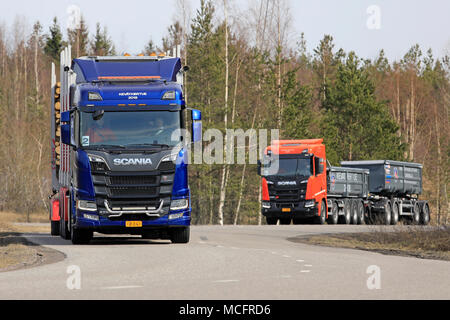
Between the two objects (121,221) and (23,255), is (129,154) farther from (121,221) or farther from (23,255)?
(23,255)

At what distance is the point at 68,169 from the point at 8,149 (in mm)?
39273

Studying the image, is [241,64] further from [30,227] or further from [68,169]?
[68,169]

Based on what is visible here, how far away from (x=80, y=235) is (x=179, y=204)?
290cm

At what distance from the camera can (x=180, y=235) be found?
23031 millimetres

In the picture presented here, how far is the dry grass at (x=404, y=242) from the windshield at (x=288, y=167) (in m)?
11.5

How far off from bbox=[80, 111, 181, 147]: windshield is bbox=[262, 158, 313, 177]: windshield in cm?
1922

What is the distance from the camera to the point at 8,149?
61.0 meters

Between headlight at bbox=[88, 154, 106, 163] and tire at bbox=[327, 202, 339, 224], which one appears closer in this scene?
headlight at bbox=[88, 154, 106, 163]

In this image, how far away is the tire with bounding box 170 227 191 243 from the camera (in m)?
22.9

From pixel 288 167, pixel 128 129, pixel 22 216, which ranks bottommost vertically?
pixel 22 216

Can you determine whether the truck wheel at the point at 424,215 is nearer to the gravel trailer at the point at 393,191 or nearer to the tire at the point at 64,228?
the gravel trailer at the point at 393,191

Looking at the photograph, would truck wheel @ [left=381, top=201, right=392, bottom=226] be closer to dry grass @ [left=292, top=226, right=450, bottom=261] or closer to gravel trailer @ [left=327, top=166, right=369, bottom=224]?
gravel trailer @ [left=327, top=166, right=369, bottom=224]

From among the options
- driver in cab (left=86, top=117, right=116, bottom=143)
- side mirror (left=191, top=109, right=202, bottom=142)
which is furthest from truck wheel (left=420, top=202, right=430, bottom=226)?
driver in cab (left=86, top=117, right=116, bottom=143)

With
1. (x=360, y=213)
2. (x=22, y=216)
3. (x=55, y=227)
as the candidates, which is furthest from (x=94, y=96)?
(x=22, y=216)
